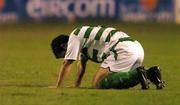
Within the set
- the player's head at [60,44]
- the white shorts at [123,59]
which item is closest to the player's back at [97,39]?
the white shorts at [123,59]

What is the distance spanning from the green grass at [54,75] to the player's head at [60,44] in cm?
65

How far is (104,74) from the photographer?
41.3 feet

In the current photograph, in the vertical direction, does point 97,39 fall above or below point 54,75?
above

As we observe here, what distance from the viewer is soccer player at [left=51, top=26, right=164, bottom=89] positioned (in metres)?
12.5

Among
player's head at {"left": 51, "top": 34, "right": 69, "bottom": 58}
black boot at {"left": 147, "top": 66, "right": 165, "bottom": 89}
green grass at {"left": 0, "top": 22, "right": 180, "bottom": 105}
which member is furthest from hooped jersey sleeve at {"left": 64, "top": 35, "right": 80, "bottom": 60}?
black boot at {"left": 147, "top": 66, "right": 165, "bottom": 89}

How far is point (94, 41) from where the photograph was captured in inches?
494

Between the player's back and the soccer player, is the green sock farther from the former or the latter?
the player's back

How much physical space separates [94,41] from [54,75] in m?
3.28

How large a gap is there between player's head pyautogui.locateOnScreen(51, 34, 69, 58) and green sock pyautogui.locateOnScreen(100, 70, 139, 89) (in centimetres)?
87

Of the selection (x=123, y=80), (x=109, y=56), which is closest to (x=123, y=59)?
(x=109, y=56)

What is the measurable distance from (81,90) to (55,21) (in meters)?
27.2

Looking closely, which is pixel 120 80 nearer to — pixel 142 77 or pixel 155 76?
pixel 142 77

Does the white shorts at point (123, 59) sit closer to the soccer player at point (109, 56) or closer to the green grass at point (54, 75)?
the soccer player at point (109, 56)

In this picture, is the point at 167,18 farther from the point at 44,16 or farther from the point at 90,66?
the point at 90,66
